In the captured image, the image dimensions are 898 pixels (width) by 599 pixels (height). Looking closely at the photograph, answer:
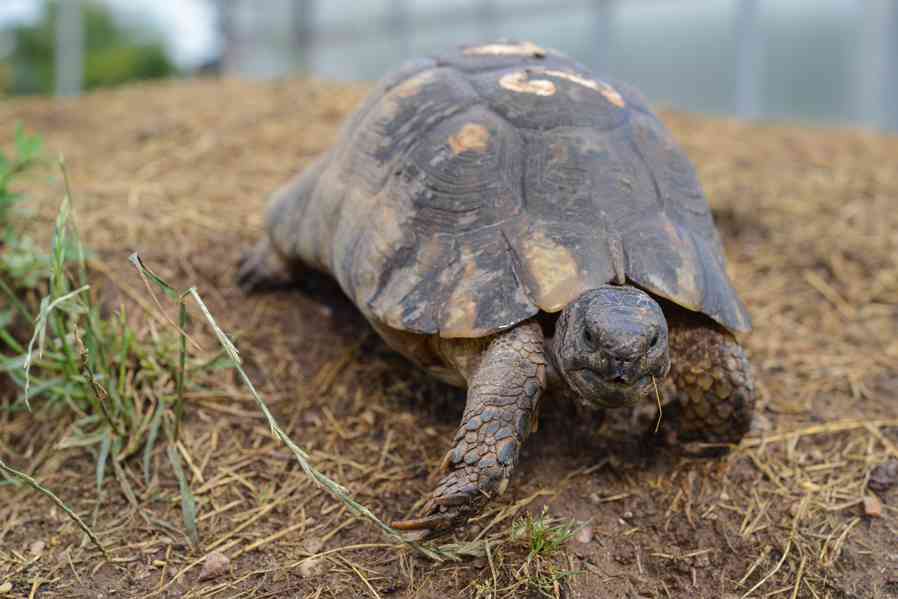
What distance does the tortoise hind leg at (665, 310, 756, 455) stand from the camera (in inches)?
86.2

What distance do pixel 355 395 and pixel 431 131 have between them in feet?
3.00

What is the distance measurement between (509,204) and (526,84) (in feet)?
1.54

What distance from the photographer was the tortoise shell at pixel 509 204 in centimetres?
208

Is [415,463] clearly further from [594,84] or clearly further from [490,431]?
[594,84]

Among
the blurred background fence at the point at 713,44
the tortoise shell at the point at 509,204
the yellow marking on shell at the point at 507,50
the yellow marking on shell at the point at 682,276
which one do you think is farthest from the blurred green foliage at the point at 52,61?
the yellow marking on shell at the point at 682,276

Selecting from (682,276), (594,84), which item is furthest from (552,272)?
(594,84)

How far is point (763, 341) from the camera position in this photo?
305cm

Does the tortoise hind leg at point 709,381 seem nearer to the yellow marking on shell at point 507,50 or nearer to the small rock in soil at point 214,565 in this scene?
the yellow marking on shell at point 507,50

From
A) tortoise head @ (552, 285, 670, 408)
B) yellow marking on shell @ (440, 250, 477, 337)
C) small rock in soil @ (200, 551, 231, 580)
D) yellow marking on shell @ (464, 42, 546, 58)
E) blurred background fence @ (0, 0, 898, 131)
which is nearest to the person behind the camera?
tortoise head @ (552, 285, 670, 408)

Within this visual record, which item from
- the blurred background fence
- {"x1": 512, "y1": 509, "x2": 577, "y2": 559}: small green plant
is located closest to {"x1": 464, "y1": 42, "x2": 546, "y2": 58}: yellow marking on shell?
{"x1": 512, "y1": 509, "x2": 577, "y2": 559}: small green plant

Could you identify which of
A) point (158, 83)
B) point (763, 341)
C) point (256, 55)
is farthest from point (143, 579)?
point (256, 55)

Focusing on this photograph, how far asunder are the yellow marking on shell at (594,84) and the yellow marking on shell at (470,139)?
0.35 meters

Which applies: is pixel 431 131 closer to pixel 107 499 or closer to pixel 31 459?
pixel 107 499

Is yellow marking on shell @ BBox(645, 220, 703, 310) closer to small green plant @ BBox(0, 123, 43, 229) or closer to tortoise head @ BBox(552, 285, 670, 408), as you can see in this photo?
tortoise head @ BBox(552, 285, 670, 408)
